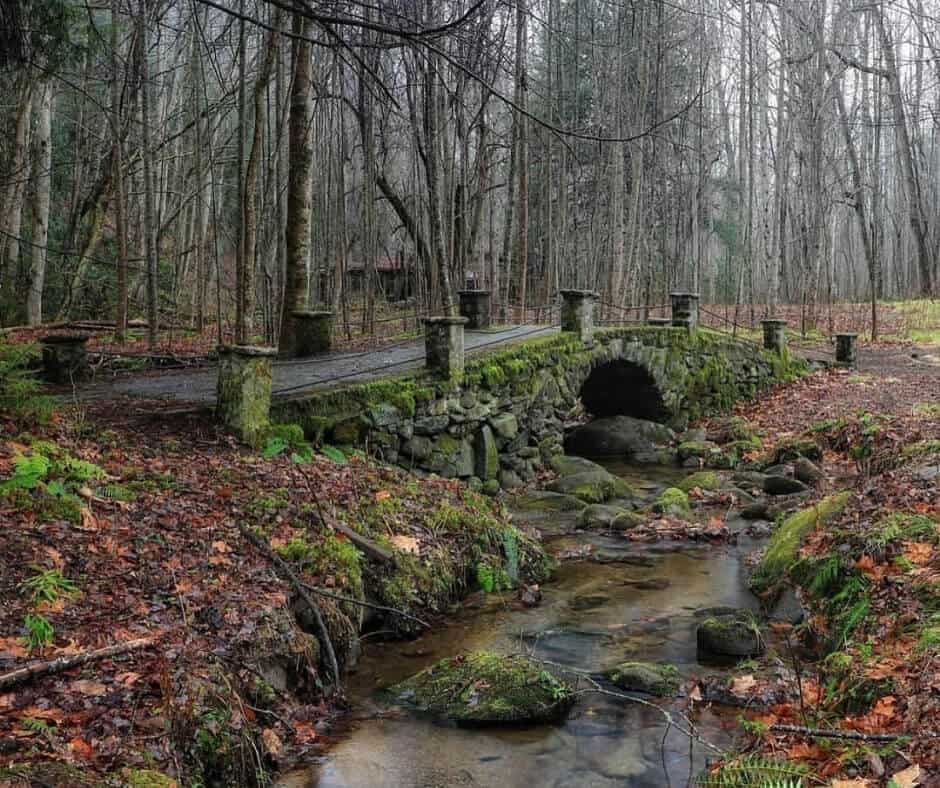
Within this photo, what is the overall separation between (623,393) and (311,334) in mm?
7180

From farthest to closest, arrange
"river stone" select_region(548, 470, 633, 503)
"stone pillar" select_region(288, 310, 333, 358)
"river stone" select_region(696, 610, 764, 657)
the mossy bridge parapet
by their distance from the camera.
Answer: "stone pillar" select_region(288, 310, 333, 358)
"river stone" select_region(548, 470, 633, 503)
the mossy bridge parapet
"river stone" select_region(696, 610, 764, 657)

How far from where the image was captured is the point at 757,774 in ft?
12.1

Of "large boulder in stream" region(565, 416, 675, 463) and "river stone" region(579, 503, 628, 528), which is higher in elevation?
"large boulder in stream" region(565, 416, 675, 463)

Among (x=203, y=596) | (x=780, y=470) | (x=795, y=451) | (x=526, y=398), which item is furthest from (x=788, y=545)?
(x=795, y=451)

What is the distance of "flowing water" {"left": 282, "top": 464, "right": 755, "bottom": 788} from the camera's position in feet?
14.5

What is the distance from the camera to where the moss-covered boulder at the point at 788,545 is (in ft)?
23.8

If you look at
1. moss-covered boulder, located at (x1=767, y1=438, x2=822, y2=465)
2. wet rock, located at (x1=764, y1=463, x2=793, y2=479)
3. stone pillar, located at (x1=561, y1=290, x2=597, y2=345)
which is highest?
stone pillar, located at (x1=561, y1=290, x2=597, y2=345)

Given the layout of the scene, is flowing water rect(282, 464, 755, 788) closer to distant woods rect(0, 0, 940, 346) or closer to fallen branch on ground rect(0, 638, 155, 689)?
fallen branch on ground rect(0, 638, 155, 689)

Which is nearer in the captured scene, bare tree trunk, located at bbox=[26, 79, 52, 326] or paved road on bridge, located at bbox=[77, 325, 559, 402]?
paved road on bridge, located at bbox=[77, 325, 559, 402]

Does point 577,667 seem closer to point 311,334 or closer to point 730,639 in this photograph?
point 730,639

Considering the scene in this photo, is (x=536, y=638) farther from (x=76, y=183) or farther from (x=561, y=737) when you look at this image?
(x=76, y=183)

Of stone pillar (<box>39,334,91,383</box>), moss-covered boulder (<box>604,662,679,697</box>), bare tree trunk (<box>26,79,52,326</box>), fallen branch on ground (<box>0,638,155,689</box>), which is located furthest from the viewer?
bare tree trunk (<box>26,79,52,326</box>)

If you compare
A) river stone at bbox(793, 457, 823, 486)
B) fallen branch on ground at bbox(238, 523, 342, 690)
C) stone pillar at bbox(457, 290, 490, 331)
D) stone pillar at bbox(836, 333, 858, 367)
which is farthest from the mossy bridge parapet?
river stone at bbox(793, 457, 823, 486)

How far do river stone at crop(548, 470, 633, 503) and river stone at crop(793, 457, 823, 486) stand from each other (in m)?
2.28
